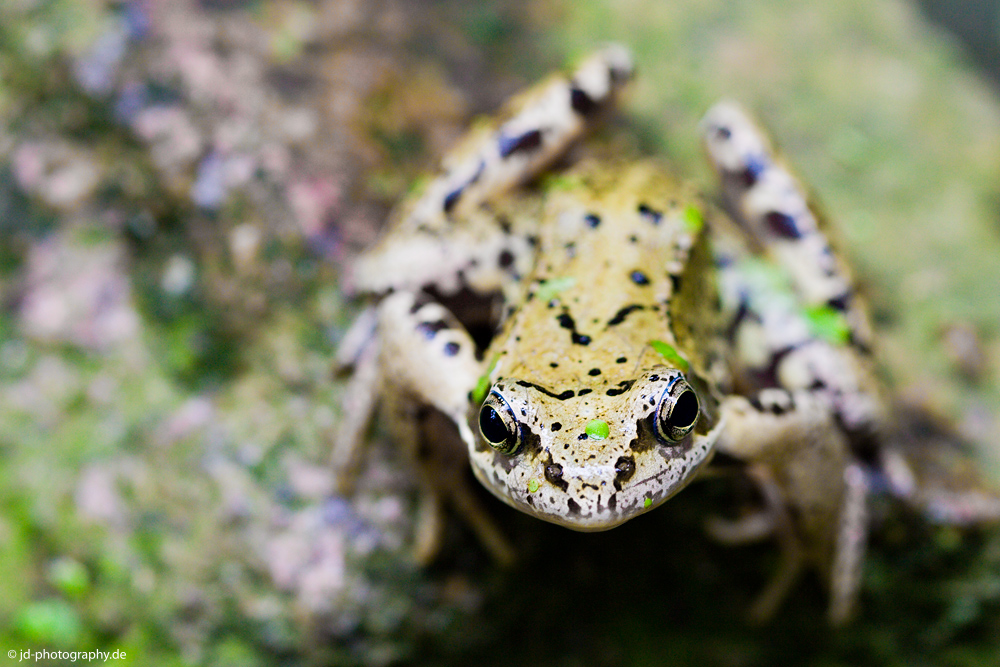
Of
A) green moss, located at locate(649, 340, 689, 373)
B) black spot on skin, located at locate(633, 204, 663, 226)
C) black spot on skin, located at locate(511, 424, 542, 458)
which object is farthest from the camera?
black spot on skin, located at locate(633, 204, 663, 226)

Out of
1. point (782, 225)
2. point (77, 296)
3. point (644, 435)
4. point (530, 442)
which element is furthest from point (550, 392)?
point (77, 296)

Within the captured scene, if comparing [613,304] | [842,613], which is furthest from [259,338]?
[842,613]

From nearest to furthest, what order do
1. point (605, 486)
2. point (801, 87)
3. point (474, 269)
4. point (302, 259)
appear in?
point (605, 486), point (474, 269), point (302, 259), point (801, 87)

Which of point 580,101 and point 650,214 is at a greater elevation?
point 580,101

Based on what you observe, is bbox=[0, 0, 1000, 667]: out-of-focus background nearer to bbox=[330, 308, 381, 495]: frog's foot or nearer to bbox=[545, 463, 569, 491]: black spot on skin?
bbox=[330, 308, 381, 495]: frog's foot

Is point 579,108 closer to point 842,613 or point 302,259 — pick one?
point 302,259

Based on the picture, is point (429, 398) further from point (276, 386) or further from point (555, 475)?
point (276, 386)

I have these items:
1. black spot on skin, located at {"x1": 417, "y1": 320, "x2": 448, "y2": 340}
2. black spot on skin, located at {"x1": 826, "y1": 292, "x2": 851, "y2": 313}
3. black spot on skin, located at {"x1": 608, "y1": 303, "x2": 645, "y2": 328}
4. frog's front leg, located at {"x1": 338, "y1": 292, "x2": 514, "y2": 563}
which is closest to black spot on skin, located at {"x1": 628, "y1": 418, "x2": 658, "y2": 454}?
black spot on skin, located at {"x1": 608, "y1": 303, "x2": 645, "y2": 328}
